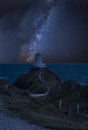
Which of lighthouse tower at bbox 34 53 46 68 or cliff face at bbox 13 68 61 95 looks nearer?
cliff face at bbox 13 68 61 95

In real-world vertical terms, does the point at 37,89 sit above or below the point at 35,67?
below

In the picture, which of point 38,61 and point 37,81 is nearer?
point 37,81

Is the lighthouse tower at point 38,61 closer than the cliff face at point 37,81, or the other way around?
the cliff face at point 37,81

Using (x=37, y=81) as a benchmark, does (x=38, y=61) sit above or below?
above

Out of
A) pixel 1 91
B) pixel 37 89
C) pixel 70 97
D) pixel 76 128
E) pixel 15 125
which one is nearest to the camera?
pixel 15 125

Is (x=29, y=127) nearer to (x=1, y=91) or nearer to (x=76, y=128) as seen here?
(x=76, y=128)

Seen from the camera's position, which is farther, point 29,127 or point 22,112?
point 22,112

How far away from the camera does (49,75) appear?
97938 mm

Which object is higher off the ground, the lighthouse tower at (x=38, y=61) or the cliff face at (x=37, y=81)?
the lighthouse tower at (x=38, y=61)

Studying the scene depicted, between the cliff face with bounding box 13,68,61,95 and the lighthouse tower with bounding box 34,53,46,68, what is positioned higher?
the lighthouse tower with bounding box 34,53,46,68

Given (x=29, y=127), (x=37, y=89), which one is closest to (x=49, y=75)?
(x=37, y=89)

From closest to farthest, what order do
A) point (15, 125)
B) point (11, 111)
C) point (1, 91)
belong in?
1. point (15, 125)
2. point (11, 111)
3. point (1, 91)

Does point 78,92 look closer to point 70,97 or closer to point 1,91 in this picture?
point 70,97

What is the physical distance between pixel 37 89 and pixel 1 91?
35.6 meters
